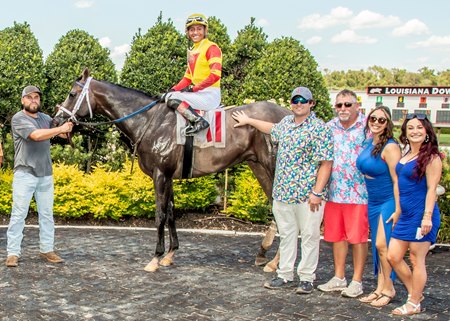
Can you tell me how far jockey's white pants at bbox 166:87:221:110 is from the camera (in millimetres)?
6914

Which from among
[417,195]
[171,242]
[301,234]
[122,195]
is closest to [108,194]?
[122,195]

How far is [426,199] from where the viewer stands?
5.15 meters

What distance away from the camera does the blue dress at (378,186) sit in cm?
543

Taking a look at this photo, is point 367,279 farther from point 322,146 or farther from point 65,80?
point 65,80

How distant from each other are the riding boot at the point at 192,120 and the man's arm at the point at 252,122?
0.38 m

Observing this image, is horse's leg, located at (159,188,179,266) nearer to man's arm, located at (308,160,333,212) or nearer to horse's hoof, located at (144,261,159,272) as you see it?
horse's hoof, located at (144,261,159,272)

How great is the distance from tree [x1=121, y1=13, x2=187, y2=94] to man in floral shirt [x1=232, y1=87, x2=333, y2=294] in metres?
5.05

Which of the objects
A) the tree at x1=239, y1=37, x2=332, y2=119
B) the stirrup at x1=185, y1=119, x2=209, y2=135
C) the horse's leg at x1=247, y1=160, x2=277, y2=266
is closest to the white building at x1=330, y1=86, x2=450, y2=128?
the tree at x1=239, y1=37, x2=332, y2=119

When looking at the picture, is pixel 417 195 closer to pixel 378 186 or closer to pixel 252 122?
pixel 378 186

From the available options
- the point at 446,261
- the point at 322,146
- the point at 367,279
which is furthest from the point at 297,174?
the point at 446,261

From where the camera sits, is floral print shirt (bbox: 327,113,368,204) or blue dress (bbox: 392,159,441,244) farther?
floral print shirt (bbox: 327,113,368,204)

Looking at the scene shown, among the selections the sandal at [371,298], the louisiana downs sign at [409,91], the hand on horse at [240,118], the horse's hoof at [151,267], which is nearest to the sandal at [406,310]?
the sandal at [371,298]

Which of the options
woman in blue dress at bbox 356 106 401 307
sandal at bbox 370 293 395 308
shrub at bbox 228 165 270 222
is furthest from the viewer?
shrub at bbox 228 165 270 222

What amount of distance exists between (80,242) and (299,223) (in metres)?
3.77
